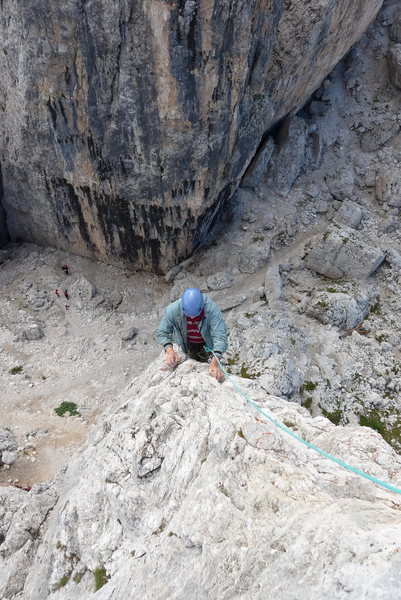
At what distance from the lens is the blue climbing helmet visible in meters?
7.45

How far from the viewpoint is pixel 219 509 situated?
5.19 m

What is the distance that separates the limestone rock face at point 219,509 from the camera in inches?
151

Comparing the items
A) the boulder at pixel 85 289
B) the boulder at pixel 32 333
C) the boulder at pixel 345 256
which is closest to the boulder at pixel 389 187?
the boulder at pixel 345 256

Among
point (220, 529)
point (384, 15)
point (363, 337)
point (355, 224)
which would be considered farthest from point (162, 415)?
point (384, 15)

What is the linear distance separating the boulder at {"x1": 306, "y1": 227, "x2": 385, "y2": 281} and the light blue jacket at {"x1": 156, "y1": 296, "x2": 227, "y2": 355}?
16510 millimetres

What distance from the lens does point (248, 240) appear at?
2586 centimetres

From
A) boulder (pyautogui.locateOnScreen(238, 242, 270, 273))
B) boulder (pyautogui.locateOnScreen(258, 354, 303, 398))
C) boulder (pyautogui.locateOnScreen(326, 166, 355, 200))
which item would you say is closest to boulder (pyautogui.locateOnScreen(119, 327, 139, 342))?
Result: boulder (pyautogui.locateOnScreen(238, 242, 270, 273))

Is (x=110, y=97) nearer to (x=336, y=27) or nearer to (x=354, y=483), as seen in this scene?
(x=336, y=27)

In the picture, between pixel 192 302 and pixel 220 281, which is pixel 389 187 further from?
pixel 192 302

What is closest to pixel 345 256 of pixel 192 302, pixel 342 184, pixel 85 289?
pixel 342 184

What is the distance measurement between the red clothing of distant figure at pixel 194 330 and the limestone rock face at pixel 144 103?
573 inches

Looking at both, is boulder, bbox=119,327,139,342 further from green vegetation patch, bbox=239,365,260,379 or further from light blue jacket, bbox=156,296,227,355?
light blue jacket, bbox=156,296,227,355

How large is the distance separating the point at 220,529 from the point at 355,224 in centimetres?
2459

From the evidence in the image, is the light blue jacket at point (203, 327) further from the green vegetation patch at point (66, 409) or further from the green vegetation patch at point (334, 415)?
the green vegetation patch at point (66, 409)
